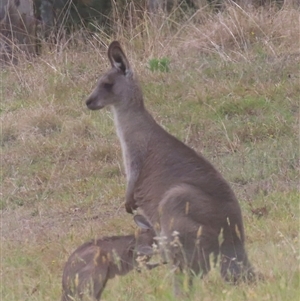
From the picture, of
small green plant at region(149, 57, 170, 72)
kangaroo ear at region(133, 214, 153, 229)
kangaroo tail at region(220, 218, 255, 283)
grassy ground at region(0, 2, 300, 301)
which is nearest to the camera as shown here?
kangaroo tail at region(220, 218, 255, 283)

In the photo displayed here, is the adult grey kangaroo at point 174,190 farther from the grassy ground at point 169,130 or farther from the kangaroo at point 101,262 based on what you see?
the grassy ground at point 169,130

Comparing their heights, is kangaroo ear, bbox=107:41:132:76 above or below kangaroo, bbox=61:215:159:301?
above

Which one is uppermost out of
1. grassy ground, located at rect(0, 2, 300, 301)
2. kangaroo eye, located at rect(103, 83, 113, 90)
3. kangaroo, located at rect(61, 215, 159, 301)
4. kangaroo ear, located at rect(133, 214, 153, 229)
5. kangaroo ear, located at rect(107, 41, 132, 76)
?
kangaroo ear, located at rect(107, 41, 132, 76)

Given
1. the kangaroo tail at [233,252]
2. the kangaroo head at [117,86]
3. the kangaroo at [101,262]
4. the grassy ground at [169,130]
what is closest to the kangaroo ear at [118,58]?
the kangaroo head at [117,86]

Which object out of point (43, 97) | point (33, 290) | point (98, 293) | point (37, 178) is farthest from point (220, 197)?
point (43, 97)

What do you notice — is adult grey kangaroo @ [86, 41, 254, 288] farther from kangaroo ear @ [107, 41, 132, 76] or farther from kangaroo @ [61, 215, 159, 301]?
kangaroo @ [61, 215, 159, 301]

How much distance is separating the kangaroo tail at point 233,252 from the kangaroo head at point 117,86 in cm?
178

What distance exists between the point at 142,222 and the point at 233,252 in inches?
26.4

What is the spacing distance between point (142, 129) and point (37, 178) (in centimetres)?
306

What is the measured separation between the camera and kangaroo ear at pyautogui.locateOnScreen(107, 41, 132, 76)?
6.48 metres

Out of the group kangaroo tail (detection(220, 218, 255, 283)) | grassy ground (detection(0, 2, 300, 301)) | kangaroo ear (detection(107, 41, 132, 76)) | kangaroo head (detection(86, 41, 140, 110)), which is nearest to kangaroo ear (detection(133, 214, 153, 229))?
grassy ground (detection(0, 2, 300, 301))

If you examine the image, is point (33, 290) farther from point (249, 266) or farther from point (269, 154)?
point (269, 154)

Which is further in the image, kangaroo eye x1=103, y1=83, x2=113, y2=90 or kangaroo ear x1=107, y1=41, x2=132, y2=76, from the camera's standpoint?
kangaroo eye x1=103, y1=83, x2=113, y2=90

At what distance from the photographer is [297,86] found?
10.2 m
